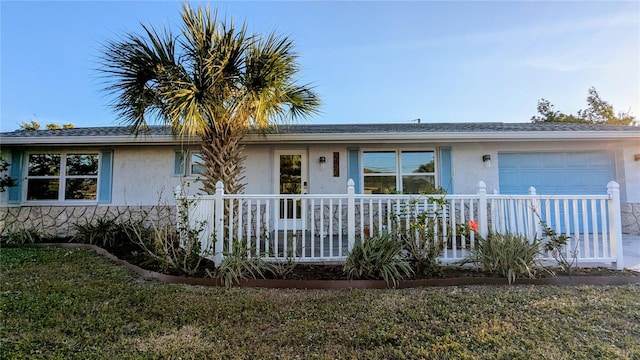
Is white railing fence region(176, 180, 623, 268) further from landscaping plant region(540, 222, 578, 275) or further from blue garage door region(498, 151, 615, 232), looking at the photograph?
blue garage door region(498, 151, 615, 232)

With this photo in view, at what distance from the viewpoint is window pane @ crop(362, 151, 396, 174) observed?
8.33 metres

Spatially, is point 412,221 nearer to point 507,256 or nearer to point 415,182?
point 507,256

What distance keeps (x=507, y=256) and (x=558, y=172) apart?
5.58m

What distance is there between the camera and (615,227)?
4.66m

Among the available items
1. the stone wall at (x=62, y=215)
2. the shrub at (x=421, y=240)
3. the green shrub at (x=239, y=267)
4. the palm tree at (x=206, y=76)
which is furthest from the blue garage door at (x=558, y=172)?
the stone wall at (x=62, y=215)

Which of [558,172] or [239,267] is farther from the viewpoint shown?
[558,172]

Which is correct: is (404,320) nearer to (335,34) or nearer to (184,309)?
(184,309)

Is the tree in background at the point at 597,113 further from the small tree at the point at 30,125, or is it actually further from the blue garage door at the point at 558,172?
the small tree at the point at 30,125

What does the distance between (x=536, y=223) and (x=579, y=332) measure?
2410 millimetres

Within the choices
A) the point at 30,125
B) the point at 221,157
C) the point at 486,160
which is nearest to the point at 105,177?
the point at 221,157

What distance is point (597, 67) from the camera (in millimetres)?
10539

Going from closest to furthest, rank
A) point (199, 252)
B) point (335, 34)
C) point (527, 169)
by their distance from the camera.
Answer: point (199, 252), point (527, 169), point (335, 34)

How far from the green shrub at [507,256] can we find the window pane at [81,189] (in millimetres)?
→ 9545

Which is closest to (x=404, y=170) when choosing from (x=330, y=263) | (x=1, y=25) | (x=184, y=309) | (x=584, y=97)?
(x=330, y=263)
